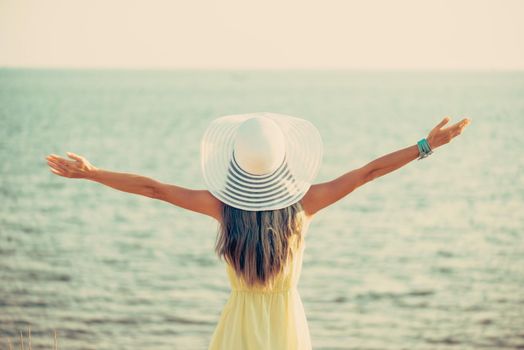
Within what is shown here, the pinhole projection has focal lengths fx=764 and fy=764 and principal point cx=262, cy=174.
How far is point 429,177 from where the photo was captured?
2467cm

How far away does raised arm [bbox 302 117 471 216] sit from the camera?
385cm

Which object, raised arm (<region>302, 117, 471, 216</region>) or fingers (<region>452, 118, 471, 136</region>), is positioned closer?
raised arm (<region>302, 117, 471, 216</region>)

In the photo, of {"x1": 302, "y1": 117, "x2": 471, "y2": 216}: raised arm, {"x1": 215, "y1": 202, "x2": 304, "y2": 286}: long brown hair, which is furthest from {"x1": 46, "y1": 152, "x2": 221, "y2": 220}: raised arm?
{"x1": 302, "y1": 117, "x2": 471, "y2": 216}: raised arm

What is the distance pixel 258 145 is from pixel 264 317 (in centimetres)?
87

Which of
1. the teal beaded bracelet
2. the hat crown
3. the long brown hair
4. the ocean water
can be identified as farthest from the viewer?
the ocean water

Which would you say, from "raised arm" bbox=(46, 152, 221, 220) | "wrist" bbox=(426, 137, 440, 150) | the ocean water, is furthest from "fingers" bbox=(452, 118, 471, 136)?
the ocean water

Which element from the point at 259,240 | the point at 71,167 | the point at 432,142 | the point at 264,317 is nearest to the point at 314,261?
the point at 432,142

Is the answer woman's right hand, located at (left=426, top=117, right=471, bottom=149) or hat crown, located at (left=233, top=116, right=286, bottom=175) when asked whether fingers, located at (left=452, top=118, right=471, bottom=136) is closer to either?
woman's right hand, located at (left=426, top=117, right=471, bottom=149)

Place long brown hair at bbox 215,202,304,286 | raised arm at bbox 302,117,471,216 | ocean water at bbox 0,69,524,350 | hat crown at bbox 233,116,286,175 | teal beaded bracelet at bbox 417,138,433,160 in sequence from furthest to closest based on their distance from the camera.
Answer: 1. ocean water at bbox 0,69,524,350
2. teal beaded bracelet at bbox 417,138,433,160
3. raised arm at bbox 302,117,471,216
4. long brown hair at bbox 215,202,304,286
5. hat crown at bbox 233,116,286,175

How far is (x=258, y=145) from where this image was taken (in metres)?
3.61

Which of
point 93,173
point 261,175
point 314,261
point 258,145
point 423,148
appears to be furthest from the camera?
point 314,261

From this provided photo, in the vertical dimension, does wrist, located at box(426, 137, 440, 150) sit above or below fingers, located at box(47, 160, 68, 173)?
above

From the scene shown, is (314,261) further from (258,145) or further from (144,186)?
(258,145)

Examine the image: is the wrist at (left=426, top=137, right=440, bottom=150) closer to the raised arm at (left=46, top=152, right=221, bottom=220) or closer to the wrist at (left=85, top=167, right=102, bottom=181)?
the raised arm at (left=46, top=152, right=221, bottom=220)
